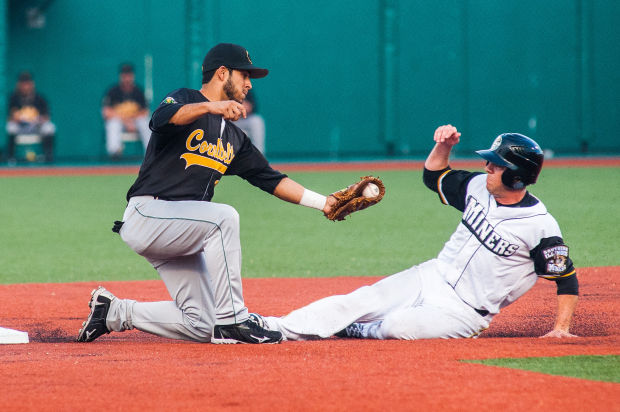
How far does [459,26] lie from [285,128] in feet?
14.8

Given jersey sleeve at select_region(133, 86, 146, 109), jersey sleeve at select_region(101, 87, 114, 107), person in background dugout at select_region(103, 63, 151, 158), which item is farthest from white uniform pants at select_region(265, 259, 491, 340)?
jersey sleeve at select_region(101, 87, 114, 107)

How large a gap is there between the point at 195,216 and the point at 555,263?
1.76 metres

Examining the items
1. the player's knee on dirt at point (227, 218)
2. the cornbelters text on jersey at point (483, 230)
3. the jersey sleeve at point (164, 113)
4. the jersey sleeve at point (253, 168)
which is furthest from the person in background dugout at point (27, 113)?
the cornbelters text on jersey at point (483, 230)

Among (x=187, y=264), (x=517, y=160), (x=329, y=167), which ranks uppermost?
(x=517, y=160)

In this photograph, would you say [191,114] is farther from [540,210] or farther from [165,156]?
[540,210]

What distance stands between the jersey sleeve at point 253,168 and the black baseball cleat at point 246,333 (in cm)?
83

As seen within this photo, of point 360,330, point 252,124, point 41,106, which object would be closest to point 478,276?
point 360,330

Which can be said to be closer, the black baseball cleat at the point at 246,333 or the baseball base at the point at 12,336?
the black baseball cleat at the point at 246,333

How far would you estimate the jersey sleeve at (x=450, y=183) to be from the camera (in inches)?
205

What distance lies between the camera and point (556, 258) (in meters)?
4.76

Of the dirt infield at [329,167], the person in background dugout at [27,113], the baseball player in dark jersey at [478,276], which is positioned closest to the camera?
the baseball player in dark jersey at [478,276]

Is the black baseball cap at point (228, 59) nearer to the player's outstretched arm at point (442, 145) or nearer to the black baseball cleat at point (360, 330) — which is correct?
the player's outstretched arm at point (442, 145)

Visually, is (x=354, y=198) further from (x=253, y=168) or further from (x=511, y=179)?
(x=511, y=179)

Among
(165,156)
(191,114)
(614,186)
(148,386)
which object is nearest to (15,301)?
(165,156)
